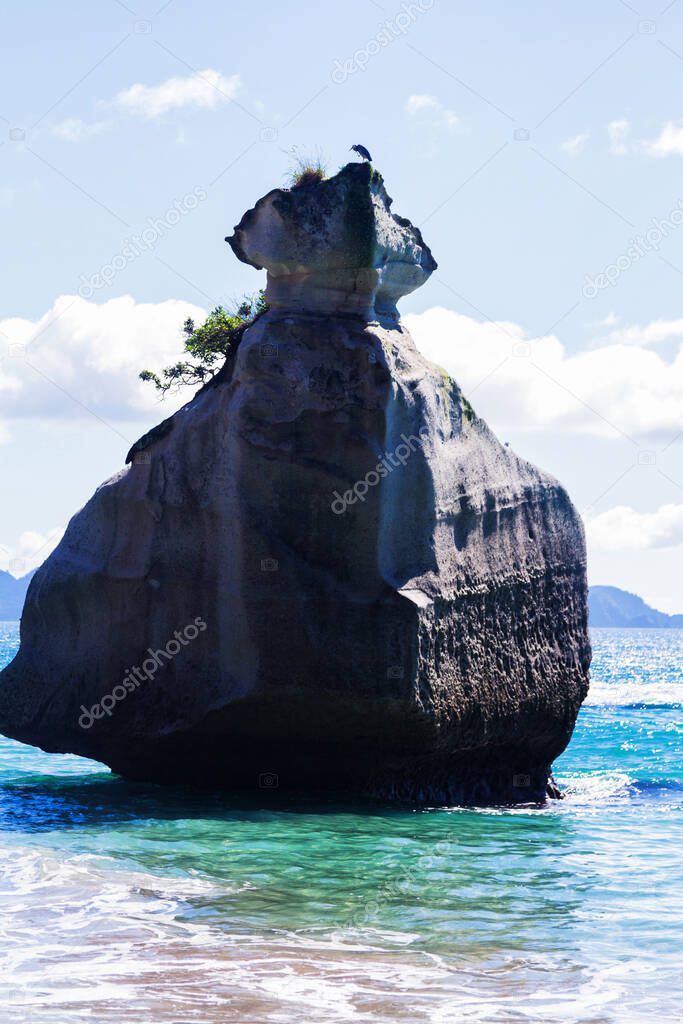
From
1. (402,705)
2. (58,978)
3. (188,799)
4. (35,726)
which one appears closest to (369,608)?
(402,705)

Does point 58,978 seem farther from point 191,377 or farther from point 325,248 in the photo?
point 191,377

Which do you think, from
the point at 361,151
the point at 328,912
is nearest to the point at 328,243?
the point at 361,151

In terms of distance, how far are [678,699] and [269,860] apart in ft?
128

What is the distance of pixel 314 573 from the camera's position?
13.2 metres

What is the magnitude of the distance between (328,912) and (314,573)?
4614 millimetres

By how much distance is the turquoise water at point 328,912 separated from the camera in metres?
7.09

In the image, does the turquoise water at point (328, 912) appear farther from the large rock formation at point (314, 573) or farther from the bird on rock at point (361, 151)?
the bird on rock at point (361, 151)

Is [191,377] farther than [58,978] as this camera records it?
Yes

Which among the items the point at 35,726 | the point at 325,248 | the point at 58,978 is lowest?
the point at 58,978

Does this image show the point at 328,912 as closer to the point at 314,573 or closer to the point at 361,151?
the point at 314,573

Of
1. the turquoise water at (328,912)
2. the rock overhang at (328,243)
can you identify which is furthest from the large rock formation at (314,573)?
the turquoise water at (328,912)

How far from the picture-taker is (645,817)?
49.0ft

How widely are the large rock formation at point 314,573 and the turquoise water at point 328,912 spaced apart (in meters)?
0.73

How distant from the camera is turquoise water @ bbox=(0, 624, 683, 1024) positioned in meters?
7.09
